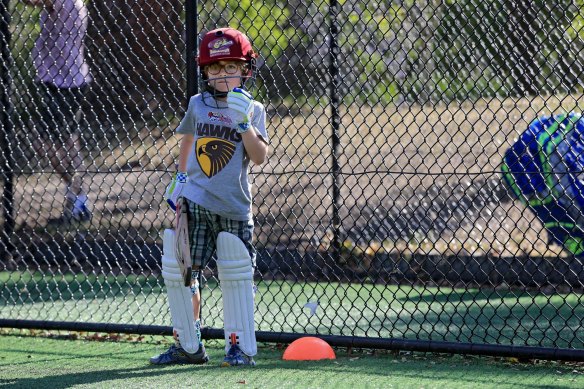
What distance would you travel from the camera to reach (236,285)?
13.8 ft

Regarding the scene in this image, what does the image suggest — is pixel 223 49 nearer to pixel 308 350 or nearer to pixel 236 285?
pixel 236 285

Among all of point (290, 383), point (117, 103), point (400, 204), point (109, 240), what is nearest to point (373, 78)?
point (400, 204)

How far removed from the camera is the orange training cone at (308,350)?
175 inches

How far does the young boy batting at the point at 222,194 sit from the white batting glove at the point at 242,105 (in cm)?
4

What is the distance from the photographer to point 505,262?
21.2 feet

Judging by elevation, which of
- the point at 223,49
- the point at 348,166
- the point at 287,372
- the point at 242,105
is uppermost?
the point at 223,49

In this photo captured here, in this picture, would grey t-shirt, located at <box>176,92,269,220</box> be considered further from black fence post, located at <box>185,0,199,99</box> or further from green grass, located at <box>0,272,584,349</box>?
green grass, located at <box>0,272,584,349</box>

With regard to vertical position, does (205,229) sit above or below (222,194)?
below

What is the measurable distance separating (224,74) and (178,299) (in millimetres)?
1038

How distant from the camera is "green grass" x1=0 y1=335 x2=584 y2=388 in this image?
3.99 meters

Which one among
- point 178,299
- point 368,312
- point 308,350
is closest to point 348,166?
point 368,312

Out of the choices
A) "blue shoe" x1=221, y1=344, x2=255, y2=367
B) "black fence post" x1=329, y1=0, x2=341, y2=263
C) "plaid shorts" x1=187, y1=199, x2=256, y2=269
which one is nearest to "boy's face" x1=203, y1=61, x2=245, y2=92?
"plaid shorts" x1=187, y1=199, x2=256, y2=269

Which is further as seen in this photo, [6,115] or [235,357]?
[6,115]

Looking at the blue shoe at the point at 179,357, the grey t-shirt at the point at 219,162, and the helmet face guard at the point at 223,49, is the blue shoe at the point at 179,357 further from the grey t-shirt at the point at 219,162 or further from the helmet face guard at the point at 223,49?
the helmet face guard at the point at 223,49
